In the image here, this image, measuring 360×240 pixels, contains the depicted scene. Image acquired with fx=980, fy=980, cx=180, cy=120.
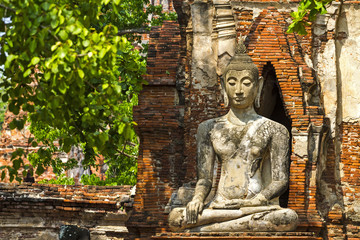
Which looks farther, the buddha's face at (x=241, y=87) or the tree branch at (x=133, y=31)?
the tree branch at (x=133, y=31)

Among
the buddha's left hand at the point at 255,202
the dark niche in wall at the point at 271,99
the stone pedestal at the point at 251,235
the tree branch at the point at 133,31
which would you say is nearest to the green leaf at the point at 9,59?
the stone pedestal at the point at 251,235

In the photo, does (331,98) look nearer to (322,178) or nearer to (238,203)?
(322,178)

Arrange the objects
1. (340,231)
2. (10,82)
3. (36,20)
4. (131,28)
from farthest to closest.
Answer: (131,28)
(340,231)
(10,82)
(36,20)

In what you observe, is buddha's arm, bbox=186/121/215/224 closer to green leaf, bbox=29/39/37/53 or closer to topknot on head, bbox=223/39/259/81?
topknot on head, bbox=223/39/259/81

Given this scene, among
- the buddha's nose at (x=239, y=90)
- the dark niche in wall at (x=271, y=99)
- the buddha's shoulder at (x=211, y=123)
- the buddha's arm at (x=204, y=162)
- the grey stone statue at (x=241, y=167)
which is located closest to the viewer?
the grey stone statue at (x=241, y=167)

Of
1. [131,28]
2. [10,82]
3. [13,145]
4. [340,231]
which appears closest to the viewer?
[10,82]

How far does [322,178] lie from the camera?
1345 centimetres

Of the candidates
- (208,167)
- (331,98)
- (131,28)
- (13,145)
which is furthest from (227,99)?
(13,145)

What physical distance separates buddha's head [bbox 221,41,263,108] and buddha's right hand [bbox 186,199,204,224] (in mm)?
1431

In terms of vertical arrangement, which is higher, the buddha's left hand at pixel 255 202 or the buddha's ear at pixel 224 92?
the buddha's ear at pixel 224 92

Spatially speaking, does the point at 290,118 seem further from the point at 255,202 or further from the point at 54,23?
the point at 54,23

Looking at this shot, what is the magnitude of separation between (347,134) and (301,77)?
1.05 m

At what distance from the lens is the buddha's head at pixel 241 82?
12453 mm

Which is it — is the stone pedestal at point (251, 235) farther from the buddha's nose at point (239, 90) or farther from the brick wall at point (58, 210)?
the brick wall at point (58, 210)
